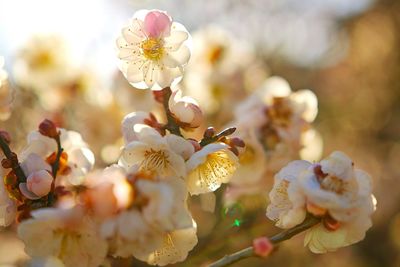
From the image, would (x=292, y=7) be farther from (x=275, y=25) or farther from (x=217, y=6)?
(x=217, y=6)

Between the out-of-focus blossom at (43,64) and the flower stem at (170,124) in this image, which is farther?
the out-of-focus blossom at (43,64)

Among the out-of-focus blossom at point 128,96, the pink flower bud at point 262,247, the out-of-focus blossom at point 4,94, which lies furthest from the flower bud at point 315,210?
the out-of-focus blossom at point 128,96

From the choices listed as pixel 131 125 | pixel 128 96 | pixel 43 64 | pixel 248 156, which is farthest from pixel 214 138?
pixel 43 64

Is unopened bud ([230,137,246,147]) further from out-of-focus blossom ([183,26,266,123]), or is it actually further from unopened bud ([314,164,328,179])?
out-of-focus blossom ([183,26,266,123])

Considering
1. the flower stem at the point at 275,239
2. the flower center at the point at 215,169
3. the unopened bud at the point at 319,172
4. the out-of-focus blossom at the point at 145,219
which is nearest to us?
the out-of-focus blossom at the point at 145,219

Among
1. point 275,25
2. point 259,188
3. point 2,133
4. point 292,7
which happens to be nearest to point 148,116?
point 2,133

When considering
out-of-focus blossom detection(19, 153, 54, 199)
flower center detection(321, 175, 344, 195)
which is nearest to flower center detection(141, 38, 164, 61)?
out-of-focus blossom detection(19, 153, 54, 199)

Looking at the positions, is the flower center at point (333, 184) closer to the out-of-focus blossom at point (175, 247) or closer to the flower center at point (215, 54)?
the out-of-focus blossom at point (175, 247)
